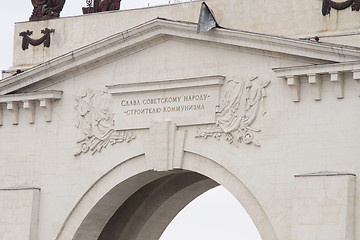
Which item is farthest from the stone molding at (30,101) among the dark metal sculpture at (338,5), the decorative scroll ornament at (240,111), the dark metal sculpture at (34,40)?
the dark metal sculpture at (338,5)

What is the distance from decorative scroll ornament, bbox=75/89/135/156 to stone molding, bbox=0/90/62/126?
2.52 feet

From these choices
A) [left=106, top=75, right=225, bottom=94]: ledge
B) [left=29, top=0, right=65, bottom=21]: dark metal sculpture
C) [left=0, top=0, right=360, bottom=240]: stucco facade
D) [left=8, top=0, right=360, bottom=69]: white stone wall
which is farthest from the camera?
[left=29, top=0, right=65, bottom=21]: dark metal sculpture

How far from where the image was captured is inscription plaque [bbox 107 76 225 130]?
26609 millimetres

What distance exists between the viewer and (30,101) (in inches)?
1152

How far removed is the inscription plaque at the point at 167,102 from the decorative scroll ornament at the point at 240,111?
25 centimetres

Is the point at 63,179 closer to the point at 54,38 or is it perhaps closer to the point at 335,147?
the point at 54,38

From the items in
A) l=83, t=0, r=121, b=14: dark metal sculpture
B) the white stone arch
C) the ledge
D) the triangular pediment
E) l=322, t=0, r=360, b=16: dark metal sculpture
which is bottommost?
the white stone arch

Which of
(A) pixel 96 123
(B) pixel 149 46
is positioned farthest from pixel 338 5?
(A) pixel 96 123

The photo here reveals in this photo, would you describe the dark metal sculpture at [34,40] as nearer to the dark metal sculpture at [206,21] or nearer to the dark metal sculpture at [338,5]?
the dark metal sculpture at [206,21]

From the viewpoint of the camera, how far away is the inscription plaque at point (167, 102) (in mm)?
26609

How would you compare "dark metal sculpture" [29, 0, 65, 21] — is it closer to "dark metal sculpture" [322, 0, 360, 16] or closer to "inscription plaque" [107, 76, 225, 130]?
"inscription plaque" [107, 76, 225, 130]

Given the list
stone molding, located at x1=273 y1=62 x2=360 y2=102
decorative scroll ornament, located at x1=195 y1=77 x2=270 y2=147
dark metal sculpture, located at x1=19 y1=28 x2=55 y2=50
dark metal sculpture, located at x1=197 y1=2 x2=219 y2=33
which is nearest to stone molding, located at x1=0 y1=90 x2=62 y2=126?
dark metal sculpture, located at x1=19 y1=28 x2=55 y2=50

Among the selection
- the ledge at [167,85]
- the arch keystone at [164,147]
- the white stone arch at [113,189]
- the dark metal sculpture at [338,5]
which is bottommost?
the white stone arch at [113,189]

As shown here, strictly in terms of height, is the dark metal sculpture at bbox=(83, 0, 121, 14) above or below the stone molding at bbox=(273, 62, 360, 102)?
above
